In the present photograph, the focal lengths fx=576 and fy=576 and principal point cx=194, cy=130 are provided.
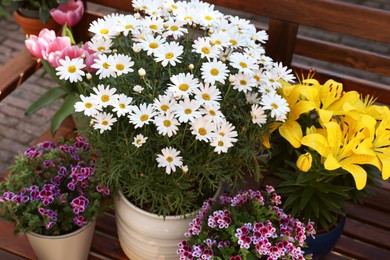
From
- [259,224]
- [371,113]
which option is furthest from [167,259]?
[371,113]

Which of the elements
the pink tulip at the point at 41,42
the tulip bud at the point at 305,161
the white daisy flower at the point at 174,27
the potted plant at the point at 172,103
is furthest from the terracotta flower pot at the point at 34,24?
the tulip bud at the point at 305,161

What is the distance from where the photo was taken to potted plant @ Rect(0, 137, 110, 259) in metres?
1.49

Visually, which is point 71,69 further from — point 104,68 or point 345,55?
point 345,55

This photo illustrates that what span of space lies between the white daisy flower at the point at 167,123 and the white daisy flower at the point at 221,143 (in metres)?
0.09

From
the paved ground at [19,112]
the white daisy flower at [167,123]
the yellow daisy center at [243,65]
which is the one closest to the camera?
the white daisy flower at [167,123]

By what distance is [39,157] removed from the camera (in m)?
1.65

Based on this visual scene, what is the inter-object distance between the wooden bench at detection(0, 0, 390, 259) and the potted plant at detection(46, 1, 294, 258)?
0.35 meters

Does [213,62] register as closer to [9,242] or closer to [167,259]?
[167,259]

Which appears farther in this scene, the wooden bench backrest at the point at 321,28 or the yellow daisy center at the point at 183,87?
the wooden bench backrest at the point at 321,28

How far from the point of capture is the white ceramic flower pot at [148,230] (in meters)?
1.49

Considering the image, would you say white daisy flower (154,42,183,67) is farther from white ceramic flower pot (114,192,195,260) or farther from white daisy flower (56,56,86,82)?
white ceramic flower pot (114,192,195,260)

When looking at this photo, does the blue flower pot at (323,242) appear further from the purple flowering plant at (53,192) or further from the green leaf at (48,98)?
the green leaf at (48,98)

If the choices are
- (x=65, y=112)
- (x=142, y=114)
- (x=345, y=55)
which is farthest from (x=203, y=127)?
(x=345, y=55)

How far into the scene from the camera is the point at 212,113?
4.22ft
